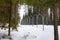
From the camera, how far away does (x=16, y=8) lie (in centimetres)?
902

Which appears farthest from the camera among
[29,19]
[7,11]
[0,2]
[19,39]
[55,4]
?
[29,19]

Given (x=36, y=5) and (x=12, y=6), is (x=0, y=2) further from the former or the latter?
(x=36, y=5)

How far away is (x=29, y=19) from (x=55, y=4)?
569 inches

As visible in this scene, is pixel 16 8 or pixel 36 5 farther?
pixel 16 8

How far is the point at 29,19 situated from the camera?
20.5m

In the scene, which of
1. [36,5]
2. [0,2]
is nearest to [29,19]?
[0,2]

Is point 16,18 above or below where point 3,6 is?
below

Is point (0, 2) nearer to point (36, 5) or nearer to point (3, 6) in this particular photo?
point (3, 6)

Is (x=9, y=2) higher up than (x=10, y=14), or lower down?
higher up

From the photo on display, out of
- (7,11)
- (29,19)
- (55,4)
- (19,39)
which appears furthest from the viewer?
(29,19)

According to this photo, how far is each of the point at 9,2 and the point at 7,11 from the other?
1.67 ft

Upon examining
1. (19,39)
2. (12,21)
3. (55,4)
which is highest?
(55,4)

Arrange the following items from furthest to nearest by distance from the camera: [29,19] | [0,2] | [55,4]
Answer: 1. [29,19]
2. [0,2]
3. [55,4]

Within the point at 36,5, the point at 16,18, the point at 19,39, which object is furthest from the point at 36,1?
the point at 19,39
